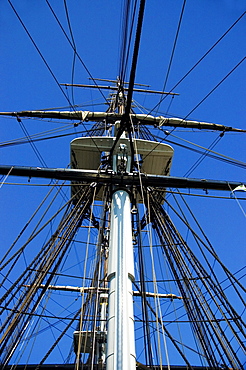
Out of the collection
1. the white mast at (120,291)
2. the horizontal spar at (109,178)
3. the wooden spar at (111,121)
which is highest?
the wooden spar at (111,121)

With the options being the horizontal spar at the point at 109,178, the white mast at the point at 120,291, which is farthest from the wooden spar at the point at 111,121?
the white mast at the point at 120,291

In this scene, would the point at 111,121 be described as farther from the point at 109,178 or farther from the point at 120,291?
the point at 120,291

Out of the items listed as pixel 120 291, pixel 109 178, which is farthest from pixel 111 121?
pixel 120 291

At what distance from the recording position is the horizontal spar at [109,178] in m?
5.43

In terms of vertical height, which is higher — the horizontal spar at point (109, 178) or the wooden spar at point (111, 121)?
the wooden spar at point (111, 121)

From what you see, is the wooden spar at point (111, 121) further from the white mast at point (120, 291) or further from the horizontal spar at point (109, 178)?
the white mast at point (120, 291)

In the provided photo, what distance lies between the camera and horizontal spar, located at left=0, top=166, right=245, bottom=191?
214 inches

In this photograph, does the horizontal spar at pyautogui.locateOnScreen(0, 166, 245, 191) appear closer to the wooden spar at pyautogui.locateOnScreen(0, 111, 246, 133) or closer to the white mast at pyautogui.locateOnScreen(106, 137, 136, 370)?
the white mast at pyautogui.locateOnScreen(106, 137, 136, 370)

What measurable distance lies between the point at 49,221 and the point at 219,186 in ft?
13.1

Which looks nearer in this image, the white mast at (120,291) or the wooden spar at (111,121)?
the white mast at (120,291)

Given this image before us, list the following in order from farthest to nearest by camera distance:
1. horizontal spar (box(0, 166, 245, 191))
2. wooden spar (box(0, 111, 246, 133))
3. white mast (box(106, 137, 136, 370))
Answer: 1. wooden spar (box(0, 111, 246, 133))
2. horizontal spar (box(0, 166, 245, 191))
3. white mast (box(106, 137, 136, 370))

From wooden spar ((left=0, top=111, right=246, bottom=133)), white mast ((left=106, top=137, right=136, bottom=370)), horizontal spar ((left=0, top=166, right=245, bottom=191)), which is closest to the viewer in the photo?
white mast ((left=106, top=137, right=136, bottom=370))

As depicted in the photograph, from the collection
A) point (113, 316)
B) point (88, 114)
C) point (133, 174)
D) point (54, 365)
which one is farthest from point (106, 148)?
point (54, 365)

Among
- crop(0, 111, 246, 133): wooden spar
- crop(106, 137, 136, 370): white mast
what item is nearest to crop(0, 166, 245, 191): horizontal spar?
crop(106, 137, 136, 370): white mast
